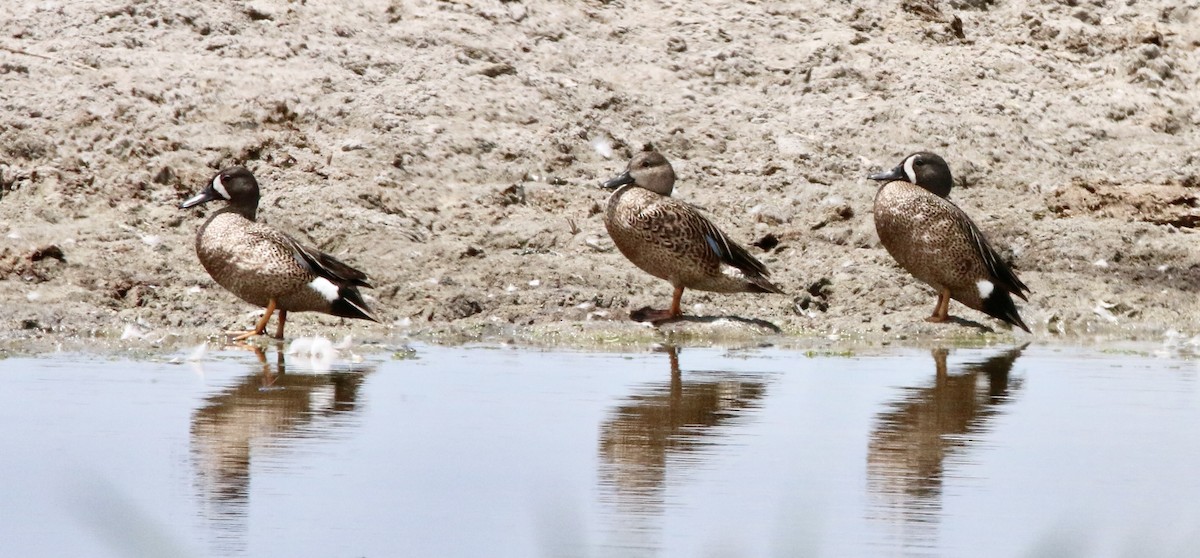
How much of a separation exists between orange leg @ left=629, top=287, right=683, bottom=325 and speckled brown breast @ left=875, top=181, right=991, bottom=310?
4.19ft

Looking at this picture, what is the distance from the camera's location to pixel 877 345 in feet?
33.9

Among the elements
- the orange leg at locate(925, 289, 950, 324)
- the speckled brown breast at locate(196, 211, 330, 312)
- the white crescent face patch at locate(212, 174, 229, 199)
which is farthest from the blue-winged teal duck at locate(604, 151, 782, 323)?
the white crescent face patch at locate(212, 174, 229, 199)

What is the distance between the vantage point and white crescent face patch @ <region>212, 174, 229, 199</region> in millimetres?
10242

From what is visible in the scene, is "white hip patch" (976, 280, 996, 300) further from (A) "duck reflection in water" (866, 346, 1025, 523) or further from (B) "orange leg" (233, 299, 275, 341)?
(B) "orange leg" (233, 299, 275, 341)

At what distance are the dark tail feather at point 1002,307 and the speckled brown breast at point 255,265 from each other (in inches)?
147

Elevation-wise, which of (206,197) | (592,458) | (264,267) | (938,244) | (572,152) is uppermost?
(572,152)

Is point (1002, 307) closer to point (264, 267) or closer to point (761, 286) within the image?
point (761, 286)

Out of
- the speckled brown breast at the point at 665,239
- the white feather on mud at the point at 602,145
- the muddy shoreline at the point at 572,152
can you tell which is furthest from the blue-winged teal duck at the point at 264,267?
the white feather on mud at the point at 602,145

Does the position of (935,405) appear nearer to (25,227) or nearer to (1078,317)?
(1078,317)

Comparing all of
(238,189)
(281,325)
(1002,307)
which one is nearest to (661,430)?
(281,325)

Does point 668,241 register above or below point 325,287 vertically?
above

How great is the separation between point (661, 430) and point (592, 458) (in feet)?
2.19

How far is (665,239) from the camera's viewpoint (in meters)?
10.5

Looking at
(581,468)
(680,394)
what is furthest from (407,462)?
(680,394)
